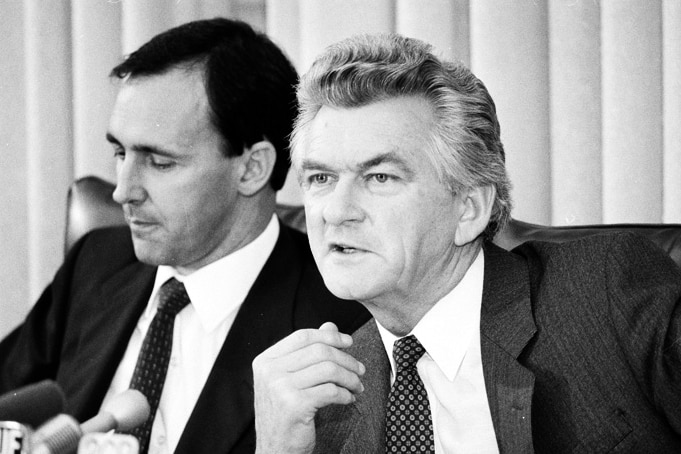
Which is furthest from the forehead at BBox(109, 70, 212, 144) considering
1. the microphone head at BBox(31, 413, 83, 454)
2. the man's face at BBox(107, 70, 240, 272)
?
the microphone head at BBox(31, 413, 83, 454)

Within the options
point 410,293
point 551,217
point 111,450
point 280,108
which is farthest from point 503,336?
point 551,217

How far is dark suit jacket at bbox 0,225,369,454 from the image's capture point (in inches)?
80.2

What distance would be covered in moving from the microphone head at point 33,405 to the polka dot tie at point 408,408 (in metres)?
0.69

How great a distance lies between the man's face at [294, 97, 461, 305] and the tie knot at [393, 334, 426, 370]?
9 cm

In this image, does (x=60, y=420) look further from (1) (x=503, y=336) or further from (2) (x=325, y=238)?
(1) (x=503, y=336)

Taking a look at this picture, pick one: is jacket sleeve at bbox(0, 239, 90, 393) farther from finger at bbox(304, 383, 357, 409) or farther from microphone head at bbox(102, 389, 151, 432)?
microphone head at bbox(102, 389, 151, 432)

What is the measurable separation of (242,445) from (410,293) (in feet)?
1.64

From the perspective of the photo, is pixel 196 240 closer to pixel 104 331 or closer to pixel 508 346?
pixel 104 331

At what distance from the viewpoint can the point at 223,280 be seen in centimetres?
227

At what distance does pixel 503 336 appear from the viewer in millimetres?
1711

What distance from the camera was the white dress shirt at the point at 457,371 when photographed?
1.73m

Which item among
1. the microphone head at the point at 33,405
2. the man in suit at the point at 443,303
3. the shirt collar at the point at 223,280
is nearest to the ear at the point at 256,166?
the shirt collar at the point at 223,280

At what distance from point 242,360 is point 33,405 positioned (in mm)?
847

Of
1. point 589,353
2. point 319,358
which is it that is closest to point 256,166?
point 319,358
